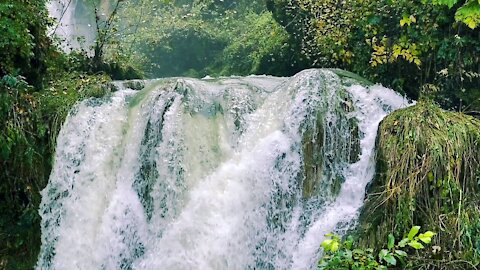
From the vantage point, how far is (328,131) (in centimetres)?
490

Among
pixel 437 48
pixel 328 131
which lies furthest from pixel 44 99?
pixel 437 48

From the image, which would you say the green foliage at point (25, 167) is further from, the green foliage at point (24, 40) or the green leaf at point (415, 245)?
the green leaf at point (415, 245)

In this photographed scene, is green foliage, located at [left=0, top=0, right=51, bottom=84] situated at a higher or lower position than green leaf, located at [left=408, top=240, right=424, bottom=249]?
higher

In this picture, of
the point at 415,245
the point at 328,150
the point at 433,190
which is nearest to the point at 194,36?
the point at 328,150

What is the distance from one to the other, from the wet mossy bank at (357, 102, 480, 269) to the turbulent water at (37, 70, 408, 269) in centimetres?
34

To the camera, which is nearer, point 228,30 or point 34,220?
point 34,220

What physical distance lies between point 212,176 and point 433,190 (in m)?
1.91

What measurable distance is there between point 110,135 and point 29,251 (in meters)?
1.50

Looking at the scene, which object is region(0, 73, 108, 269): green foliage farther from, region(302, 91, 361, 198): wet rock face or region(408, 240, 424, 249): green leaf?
region(408, 240, 424, 249): green leaf

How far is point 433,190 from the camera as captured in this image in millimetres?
4125

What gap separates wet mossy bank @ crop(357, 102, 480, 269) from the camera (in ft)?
12.9

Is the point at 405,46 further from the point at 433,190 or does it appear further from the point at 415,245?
the point at 415,245

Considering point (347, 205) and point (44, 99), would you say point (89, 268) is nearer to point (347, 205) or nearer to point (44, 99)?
point (44, 99)

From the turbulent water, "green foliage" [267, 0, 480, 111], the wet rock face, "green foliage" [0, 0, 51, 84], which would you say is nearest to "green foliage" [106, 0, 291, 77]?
"green foliage" [267, 0, 480, 111]
